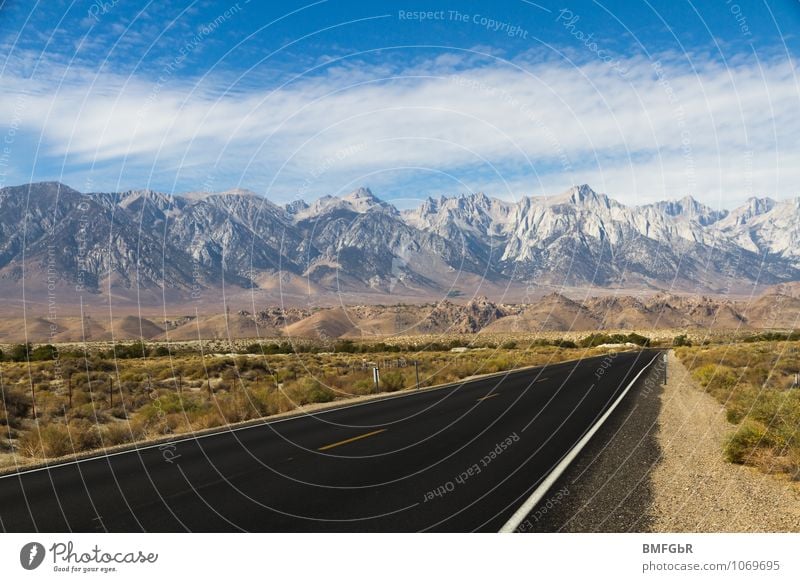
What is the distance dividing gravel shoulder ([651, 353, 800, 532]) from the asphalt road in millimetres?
1822

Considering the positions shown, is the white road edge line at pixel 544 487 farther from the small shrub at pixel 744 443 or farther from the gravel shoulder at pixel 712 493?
the small shrub at pixel 744 443

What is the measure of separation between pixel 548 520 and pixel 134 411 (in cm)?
2322

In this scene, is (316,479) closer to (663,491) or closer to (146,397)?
(663,491)

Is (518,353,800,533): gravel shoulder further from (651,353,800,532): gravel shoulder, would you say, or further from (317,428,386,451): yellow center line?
(317,428,386,451): yellow center line

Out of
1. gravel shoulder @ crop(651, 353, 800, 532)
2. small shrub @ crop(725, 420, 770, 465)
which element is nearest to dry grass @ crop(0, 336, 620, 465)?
gravel shoulder @ crop(651, 353, 800, 532)

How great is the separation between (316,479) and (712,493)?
19.0 ft

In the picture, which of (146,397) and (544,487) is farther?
(146,397)

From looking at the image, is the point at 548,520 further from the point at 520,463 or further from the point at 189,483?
the point at 189,483

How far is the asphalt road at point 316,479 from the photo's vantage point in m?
7.62

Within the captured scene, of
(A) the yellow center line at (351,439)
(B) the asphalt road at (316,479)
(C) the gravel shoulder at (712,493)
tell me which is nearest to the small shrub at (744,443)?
(C) the gravel shoulder at (712,493)

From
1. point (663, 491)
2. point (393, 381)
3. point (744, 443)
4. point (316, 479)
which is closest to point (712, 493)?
point (663, 491)

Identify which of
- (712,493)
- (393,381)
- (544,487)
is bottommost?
(393,381)

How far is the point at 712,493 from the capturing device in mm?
8508

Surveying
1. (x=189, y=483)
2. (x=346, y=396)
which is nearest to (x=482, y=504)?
(x=189, y=483)
